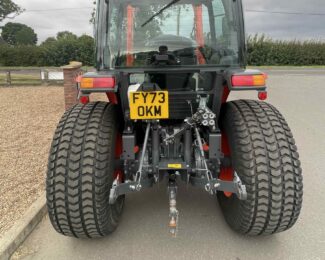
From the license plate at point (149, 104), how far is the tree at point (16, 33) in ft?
A: 238

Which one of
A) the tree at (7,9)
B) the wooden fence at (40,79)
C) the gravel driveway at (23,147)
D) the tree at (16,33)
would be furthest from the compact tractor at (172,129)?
the tree at (16,33)

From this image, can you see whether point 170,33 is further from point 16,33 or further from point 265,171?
point 16,33

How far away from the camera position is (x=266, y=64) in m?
28.2

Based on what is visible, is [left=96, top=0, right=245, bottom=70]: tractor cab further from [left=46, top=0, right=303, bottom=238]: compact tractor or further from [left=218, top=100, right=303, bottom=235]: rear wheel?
[left=218, top=100, right=303, bottom=235]: rear wheel

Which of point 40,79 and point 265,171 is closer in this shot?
point 265,171

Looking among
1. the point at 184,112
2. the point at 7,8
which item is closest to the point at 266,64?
the point at 184,112

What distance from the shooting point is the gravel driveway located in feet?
12.1

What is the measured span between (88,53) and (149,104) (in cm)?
2427

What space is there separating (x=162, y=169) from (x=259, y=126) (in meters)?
0.88

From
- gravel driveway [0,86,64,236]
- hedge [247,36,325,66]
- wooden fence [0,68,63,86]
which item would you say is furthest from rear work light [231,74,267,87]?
hedge [247,36,325,66]

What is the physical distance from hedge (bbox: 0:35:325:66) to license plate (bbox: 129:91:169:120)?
2362cm

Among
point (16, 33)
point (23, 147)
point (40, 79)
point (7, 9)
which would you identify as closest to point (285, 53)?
point (40, 79)

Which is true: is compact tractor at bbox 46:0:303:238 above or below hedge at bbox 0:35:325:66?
below

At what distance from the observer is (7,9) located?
53.6 metres
